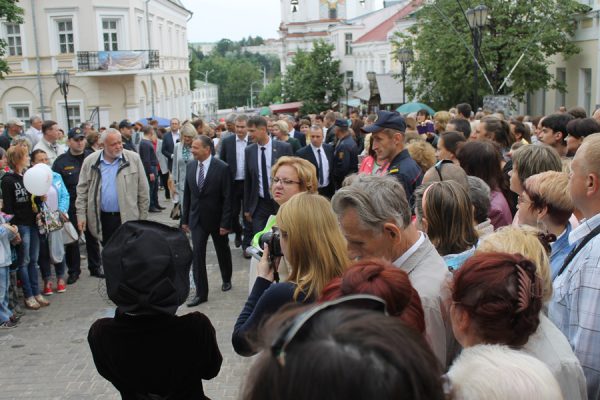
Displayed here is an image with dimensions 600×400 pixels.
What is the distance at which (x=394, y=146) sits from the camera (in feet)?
18.9

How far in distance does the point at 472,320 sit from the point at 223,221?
19.0ft

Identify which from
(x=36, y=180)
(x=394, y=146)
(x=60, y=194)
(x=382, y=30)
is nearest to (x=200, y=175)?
(x=36, y=180)

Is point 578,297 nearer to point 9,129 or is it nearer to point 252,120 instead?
point 252,120

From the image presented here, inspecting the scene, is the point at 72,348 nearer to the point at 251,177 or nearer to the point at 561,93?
the point at 251,177

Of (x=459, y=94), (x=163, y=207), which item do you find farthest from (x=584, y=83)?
(x=163, y=207)

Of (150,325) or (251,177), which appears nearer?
(150,325)

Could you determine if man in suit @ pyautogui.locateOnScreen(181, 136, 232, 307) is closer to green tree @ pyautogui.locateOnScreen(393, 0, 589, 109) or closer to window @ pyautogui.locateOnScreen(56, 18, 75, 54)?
green tree @ pyautogui.locateOnScreen(393, 0, 589, 109)

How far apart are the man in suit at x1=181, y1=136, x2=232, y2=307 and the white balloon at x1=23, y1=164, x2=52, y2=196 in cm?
172

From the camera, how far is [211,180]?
7867 mm

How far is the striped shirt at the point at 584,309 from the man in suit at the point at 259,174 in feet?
19.4

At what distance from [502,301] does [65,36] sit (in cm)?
3837

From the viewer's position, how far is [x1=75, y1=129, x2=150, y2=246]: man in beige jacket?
8.10 m

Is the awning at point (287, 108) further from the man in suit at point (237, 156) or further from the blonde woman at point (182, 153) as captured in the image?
the man in suit at point (237, 156)

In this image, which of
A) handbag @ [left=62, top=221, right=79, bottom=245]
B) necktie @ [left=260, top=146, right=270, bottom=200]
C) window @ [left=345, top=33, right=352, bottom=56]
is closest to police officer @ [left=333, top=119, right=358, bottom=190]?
necktie @ [left=260, top=146, right=270, bottom=200]
